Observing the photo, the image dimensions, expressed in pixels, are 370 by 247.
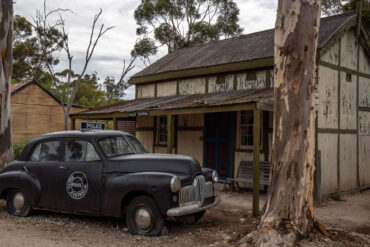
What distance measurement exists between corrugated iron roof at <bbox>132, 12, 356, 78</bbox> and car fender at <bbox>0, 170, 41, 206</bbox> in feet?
24.1

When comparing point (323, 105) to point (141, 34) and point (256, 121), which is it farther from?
point (141, 34)

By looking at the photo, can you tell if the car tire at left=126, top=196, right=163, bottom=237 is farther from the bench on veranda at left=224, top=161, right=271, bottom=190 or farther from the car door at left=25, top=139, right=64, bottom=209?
the bench on veranda at left=224, top=161, right=271, bottom=190

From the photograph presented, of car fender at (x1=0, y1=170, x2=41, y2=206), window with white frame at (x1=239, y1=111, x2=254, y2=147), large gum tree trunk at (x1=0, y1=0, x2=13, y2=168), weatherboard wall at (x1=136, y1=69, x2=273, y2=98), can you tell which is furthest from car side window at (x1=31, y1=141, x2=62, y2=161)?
weatherboard wall at (x1=136, y1=69, x2=273, y2=98)

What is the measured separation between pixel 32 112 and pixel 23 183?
17410mm

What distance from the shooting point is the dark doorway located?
41.3 feet

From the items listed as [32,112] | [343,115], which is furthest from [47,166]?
[32,112]

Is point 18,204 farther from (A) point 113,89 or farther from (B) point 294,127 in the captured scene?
(A) point 113,89

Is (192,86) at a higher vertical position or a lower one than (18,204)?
higher

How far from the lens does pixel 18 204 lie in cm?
754

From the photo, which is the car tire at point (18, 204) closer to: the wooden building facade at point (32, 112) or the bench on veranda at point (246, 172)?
the bench on veranda at point (246, 172)

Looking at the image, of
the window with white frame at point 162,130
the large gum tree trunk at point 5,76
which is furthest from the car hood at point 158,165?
the window with white frame at point 162,130

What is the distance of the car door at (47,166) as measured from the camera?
7.13 meters

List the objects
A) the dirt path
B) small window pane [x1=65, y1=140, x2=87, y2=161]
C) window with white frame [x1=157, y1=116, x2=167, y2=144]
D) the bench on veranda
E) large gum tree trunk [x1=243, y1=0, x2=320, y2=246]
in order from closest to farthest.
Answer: large gum tree trunk [x1=243, y1=0, x2=320, y2=246]
the dirt path
small window pane [x1=65, y1=140, x2=87, y2=161]
the bench on veranda
window with white frame [x1=157, y1=116, x2=167, y2=144]

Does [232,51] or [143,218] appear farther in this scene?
[232,51]
